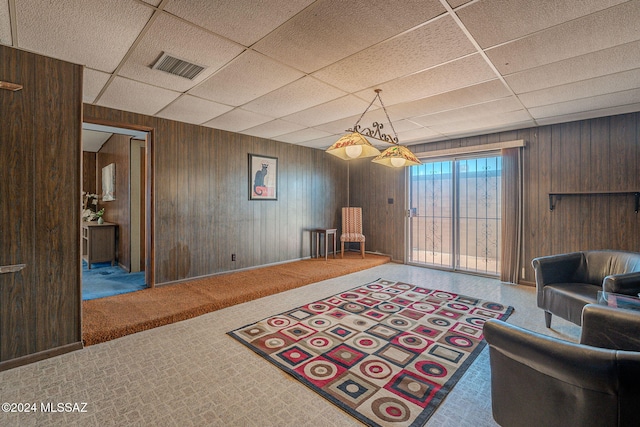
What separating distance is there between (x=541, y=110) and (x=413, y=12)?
3128mm

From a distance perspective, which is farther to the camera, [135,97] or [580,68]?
[135,97]

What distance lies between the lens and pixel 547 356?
4.18 ft

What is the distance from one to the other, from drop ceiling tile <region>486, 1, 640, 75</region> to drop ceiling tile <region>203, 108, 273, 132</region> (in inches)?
118

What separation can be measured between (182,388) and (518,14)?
11.6ft

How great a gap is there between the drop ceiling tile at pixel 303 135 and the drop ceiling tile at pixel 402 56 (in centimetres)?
212

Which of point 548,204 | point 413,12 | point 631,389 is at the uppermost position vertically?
point 413,12

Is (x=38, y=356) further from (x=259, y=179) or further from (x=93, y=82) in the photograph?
(x=259, y=179)

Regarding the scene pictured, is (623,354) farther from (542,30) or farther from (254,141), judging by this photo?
(254,141)

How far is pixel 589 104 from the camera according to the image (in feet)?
12.0

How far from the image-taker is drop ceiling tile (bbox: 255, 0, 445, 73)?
1880 mm

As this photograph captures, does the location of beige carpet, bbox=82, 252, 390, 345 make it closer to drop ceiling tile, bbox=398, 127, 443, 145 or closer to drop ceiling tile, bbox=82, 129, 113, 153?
drop ceiling tile, bbox=398, 127, 443, 145

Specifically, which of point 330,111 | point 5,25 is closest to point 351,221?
point 330,111

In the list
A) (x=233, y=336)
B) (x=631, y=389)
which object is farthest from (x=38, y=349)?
(x=631, y=389)

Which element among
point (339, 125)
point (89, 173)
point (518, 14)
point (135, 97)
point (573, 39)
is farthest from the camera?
point (89, 173)
